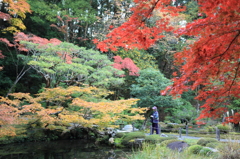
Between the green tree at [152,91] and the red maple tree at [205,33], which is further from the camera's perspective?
the green tree at [152,91]

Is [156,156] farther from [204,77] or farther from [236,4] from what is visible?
[236,4]

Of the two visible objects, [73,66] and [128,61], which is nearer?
[73,66]

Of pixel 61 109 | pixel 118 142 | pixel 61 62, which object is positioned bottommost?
pixel 118 142

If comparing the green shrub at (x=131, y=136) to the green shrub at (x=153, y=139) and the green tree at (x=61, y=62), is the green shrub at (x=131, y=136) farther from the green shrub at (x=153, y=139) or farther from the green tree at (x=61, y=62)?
the green tree at (x=61, y=62)

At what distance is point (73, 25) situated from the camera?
13328mm

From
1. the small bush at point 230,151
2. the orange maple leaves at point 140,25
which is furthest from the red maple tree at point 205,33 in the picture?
the small bush at point 230,151

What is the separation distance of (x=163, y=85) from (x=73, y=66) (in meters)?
5.20

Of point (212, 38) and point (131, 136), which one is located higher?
point (212, 38)

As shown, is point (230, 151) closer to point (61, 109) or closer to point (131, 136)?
point (131, 136)

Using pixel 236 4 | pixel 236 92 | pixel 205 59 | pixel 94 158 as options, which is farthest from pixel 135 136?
pixel 236 4

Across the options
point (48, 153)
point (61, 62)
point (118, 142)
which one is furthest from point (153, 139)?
point (61, 62)

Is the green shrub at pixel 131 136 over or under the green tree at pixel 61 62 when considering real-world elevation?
under

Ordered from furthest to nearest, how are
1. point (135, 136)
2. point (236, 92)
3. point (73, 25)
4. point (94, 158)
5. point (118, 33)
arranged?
point (73, 25) → point (135, 136) → point (94, 158) → point (236, 92) → point (118, 33)

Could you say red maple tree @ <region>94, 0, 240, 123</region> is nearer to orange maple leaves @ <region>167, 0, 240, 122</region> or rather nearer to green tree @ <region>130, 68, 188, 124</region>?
orange maple leaves @ <region>167, 0, 240, 122</region>
